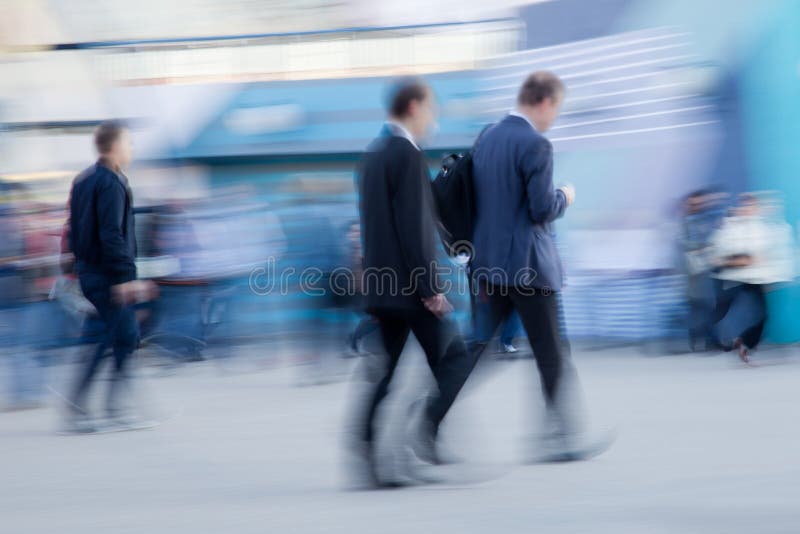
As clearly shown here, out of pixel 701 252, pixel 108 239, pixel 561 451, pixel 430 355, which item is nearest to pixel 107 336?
pixel 108 239

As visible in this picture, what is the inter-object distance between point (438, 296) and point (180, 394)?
192 inches

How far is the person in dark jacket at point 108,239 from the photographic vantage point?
23.1ft

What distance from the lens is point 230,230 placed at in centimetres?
1245

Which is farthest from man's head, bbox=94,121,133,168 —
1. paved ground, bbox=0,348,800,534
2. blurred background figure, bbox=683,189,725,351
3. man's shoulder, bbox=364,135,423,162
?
blurred background figure, bbox=683,189,725,351

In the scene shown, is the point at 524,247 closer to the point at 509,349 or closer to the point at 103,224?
the point at 103,224

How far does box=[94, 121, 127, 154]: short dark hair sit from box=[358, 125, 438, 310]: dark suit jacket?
91.4 inches

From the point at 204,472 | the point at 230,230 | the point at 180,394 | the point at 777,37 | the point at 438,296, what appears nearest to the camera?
the point at 438,296

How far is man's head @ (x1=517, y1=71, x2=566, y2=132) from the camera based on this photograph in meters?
5.93

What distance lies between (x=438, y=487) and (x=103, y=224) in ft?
8.56

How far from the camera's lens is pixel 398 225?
5.26 m

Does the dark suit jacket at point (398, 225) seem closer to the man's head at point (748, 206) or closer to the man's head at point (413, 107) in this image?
the man's head at point (413, 107)

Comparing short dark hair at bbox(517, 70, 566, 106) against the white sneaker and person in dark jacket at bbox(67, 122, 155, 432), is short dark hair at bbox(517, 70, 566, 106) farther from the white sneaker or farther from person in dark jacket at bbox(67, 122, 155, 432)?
the white sneaker

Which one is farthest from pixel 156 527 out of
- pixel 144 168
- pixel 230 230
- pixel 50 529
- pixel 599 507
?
pixel 144 168

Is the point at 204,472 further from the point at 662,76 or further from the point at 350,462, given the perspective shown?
the point at 662,76
